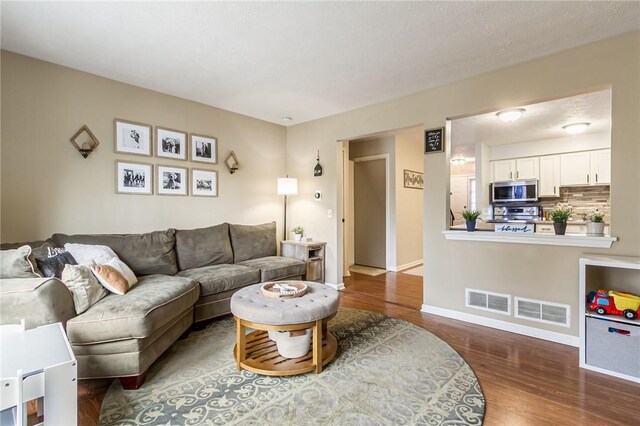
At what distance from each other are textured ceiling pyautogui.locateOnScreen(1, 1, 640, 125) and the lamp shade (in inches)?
57.3

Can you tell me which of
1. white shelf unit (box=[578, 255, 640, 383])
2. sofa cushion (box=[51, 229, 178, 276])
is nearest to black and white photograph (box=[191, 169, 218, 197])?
sofa cushion (box=[51, 229, 178, 276])

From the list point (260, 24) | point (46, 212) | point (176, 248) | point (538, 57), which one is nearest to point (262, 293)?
point (176, 248)

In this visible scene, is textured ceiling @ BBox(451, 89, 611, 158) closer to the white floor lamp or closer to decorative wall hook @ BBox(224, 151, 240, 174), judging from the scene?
the white floor lamp

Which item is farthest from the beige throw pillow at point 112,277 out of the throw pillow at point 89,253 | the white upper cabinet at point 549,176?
the white upper cabinet at point 549,176

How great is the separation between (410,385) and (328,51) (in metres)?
2.64

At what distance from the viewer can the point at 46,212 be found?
110 inches

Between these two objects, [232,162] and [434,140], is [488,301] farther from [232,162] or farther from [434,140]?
[232,162]

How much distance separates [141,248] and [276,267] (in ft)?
4.67

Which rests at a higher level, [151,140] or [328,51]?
[328,51]

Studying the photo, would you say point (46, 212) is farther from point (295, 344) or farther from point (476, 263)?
point (476, 263)

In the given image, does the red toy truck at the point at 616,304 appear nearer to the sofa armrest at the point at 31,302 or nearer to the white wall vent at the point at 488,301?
the white wall vent at the point at 488,301

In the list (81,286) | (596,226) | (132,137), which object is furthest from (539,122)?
(81,286)

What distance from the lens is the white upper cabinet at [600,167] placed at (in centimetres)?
482

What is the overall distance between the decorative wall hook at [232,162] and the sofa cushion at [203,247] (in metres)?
0.85
